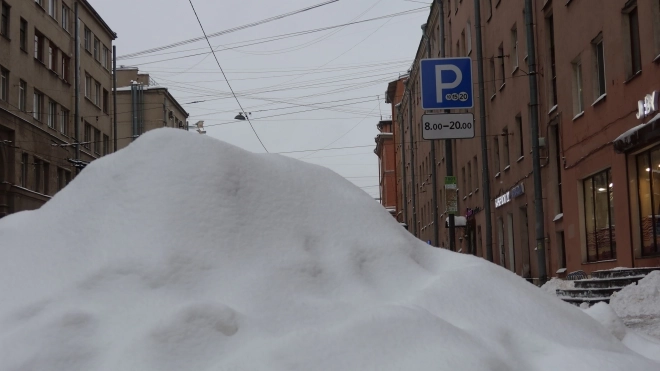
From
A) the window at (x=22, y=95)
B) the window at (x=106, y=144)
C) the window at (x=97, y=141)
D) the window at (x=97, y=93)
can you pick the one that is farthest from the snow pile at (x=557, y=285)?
the window at (x=106, y=144)

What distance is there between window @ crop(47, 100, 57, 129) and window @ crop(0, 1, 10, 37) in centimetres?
530

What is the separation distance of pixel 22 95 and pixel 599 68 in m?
24.6

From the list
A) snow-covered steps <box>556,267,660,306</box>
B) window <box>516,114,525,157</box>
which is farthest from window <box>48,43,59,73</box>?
snow-covered steps <box>556,267,660,306</box>

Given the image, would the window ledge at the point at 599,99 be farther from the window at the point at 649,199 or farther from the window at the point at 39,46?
the window at the point at 39,46

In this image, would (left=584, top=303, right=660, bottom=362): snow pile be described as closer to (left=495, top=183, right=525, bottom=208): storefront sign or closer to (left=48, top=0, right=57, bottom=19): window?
(left=495, top=183, right=525, bottom=208): storefront sign

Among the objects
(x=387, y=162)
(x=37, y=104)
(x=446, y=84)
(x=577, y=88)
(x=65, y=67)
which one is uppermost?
(x=65, y=67)

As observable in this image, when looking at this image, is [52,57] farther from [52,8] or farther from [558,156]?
[558,156]

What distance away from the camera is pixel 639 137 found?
1455 centimetres

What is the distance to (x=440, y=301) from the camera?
3891 millimetres

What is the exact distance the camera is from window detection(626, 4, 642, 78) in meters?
15.5

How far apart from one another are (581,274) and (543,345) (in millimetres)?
14334

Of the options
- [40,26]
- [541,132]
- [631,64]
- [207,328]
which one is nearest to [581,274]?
[631,64]

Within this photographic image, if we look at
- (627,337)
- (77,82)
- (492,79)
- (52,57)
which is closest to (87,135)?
(77,82)

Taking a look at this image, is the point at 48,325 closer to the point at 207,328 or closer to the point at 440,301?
the point at 207,328
